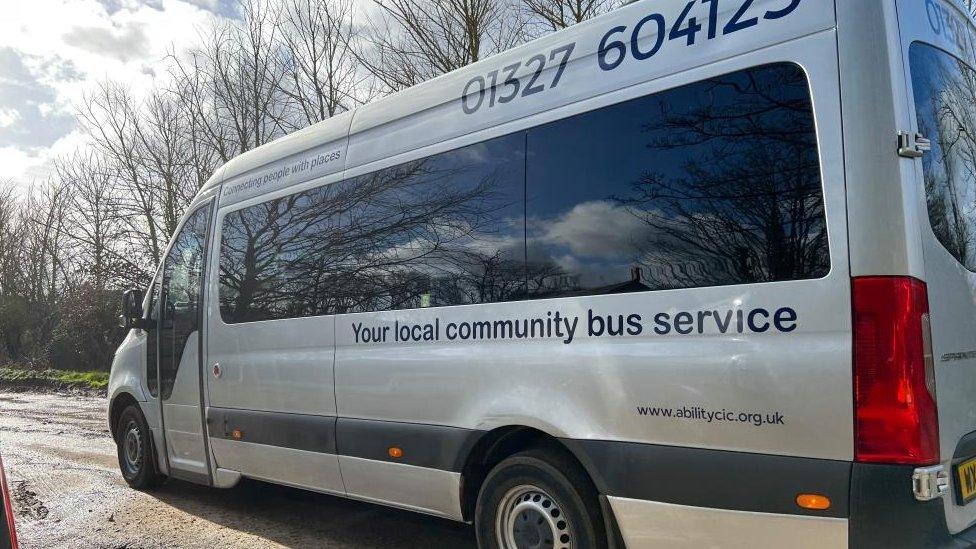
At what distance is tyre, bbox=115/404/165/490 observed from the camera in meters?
6.51

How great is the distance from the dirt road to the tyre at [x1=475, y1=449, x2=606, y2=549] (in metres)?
1.13

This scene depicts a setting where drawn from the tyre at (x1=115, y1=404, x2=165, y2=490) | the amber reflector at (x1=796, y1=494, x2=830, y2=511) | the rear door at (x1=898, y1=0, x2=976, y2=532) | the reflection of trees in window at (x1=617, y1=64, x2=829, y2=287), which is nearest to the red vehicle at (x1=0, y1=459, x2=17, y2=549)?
the reflection of trees in window at (x1=617, y1=64, x2=829, y2=287)

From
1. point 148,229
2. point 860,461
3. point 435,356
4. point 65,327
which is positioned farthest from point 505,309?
point 65,327

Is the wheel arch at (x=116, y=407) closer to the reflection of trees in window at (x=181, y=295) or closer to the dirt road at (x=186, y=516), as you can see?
the dirt road at (x=186, y=516)

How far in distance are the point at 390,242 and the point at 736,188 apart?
7.33ft

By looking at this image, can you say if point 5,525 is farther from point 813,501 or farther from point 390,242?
point 813,501

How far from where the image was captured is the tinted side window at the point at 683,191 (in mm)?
2799

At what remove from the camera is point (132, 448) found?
22.4 ft

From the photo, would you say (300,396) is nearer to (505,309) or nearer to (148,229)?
(505,309)

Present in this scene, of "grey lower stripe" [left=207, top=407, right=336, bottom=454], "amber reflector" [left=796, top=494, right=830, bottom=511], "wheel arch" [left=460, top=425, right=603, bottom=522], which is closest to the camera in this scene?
"amber reflector" [left=796, top=494, right=830, bottom=511]

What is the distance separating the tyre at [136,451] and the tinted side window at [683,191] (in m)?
4.63

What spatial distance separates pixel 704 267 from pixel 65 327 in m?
25.9

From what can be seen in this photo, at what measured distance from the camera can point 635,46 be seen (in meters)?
3.35

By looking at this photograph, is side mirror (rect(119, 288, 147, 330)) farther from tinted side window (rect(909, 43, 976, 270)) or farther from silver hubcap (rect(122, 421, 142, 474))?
tinted side window (rect(909, 43, 976, 270))
